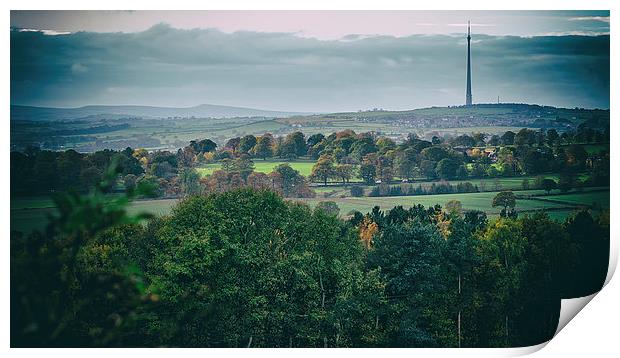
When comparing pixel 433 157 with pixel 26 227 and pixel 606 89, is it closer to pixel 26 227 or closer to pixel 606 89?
pixel 606 89

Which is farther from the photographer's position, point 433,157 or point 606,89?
point 433,157

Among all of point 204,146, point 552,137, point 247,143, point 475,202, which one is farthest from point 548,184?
point 204,146

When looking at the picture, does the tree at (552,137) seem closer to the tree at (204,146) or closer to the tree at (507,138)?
the tree at (507,138)

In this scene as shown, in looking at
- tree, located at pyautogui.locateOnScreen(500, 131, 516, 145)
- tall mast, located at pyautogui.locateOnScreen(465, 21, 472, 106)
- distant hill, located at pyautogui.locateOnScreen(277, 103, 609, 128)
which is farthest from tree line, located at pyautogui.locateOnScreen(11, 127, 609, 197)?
tall mast, located at pyautogui.locateOnScreen(465, 21, 472, 106)

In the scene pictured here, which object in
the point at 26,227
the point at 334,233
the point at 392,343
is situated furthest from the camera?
the point at 334,233

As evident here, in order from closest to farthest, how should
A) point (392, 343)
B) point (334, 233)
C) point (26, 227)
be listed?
point (26, 227), point (392, 343), point (334, 233)
